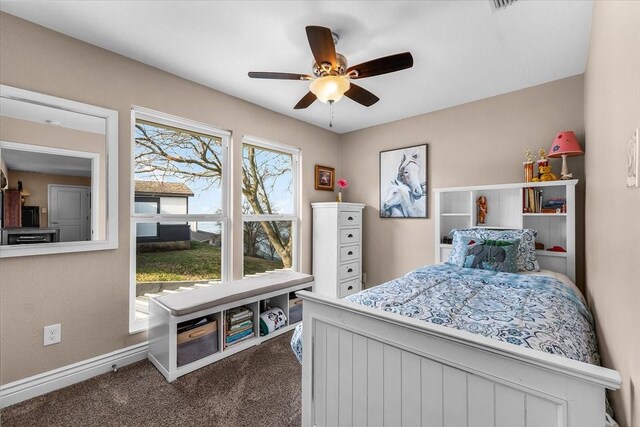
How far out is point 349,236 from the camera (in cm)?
374

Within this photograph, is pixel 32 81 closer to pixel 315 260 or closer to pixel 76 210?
pixel 76 210

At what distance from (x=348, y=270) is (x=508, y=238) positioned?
71.4 inches

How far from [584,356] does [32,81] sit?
3464 millimetres

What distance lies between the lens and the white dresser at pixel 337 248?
11.7 feet

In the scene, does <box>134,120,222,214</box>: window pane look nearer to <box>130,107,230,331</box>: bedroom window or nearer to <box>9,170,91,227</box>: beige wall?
<box>130,107,230,331</box>: bedroom window

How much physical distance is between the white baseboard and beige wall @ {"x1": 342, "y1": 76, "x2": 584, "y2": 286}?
2.85 meters

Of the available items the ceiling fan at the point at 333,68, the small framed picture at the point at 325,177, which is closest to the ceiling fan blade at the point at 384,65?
the ceiling fan at the point at 333,68

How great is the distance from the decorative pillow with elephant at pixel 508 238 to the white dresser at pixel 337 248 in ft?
4.26

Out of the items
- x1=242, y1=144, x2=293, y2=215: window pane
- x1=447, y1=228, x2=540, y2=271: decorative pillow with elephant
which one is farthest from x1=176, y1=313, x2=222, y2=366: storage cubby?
x1=447, y1=228, x2=540, y2=271: decorative pillow with elephant

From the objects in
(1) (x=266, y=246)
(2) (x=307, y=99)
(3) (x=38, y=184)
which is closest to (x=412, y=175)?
(2) (x=307, y=99)

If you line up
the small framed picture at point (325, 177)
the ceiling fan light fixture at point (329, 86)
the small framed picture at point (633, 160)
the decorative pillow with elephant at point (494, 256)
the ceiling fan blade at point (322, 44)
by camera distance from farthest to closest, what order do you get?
the small framed picture at point (325, 177) < the decorative pillow with elephant at point (494, 256) < the ceiling fan light fixture at point (329, 86) < the ceiling fan blade at point (322, 44) < the small framed picture at point (633, 160)

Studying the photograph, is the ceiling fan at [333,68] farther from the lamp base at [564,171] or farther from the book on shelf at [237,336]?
the book on shelf at [237,336]

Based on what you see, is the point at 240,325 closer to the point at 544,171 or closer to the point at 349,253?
the point at 349,253

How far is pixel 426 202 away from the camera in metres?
3.54
